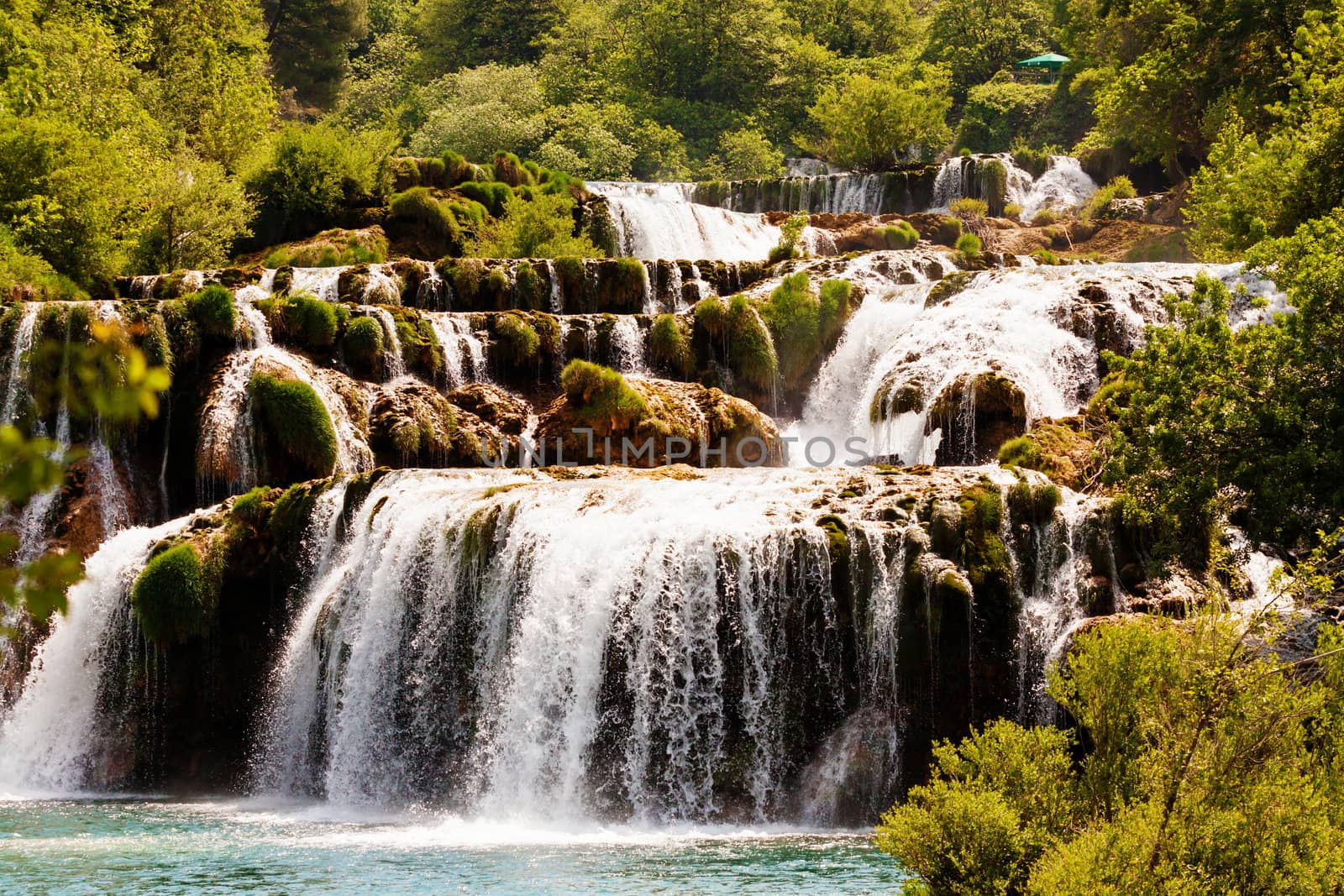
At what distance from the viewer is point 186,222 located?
3178cm

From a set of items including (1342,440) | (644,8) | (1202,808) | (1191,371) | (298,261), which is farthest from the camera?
(644,8)

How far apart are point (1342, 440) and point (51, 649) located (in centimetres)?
1887

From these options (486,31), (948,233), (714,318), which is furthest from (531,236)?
(486,31)

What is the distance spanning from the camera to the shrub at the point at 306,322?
25047 mm

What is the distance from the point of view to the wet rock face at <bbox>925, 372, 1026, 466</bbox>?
73.6 feet

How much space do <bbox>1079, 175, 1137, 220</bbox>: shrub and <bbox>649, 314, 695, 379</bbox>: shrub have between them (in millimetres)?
19552

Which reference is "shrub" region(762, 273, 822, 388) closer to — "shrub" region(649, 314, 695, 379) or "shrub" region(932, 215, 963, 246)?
"shrub" region(649, 314, 695, 379)

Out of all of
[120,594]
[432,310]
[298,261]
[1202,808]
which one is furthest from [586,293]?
[1202,808]

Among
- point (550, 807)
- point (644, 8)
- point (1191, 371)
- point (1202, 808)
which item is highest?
point (644, 8)

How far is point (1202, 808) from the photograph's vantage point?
8.12 metres

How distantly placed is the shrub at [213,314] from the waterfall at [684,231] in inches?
617

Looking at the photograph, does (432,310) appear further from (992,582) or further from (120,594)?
(992,582)

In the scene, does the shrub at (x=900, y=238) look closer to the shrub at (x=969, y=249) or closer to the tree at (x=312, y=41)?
the shrub at (x=969, y=249)

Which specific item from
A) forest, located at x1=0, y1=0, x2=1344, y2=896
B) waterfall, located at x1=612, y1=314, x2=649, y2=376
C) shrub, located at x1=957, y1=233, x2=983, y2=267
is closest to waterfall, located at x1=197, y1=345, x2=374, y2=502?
forest, located at x1=0, y1=0, x2=1344, y2=896
